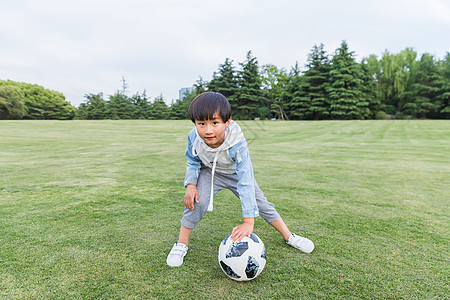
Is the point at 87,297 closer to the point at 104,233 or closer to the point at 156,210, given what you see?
the point at 104,233

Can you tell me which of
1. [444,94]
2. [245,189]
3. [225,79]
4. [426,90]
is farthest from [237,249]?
[426,90]

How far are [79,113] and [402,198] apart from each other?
64.4 meters

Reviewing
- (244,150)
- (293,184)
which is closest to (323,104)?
(293,184)

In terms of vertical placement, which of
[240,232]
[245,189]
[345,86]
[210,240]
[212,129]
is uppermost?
[345,86]

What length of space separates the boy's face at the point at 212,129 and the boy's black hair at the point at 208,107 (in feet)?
0.10

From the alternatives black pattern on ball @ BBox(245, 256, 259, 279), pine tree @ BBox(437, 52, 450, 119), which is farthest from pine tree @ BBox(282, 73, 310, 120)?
black pattern on ball @ BBox(245, 256, 259, 279)

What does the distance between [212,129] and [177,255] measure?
1080 mm

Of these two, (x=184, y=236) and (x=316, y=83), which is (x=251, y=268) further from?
(x=316, y=83)

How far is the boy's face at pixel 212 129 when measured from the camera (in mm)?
2176

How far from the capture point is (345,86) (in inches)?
1715

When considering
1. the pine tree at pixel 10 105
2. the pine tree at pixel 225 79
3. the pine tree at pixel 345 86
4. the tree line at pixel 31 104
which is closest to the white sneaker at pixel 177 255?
the pine tree at pixel 225 79

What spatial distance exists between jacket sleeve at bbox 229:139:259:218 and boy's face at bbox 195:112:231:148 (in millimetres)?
189

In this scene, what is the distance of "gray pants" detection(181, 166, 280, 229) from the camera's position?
2.48 m

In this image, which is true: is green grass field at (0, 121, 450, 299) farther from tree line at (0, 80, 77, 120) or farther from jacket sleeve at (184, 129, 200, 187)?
tree line at (0, 80, 77, 120)
